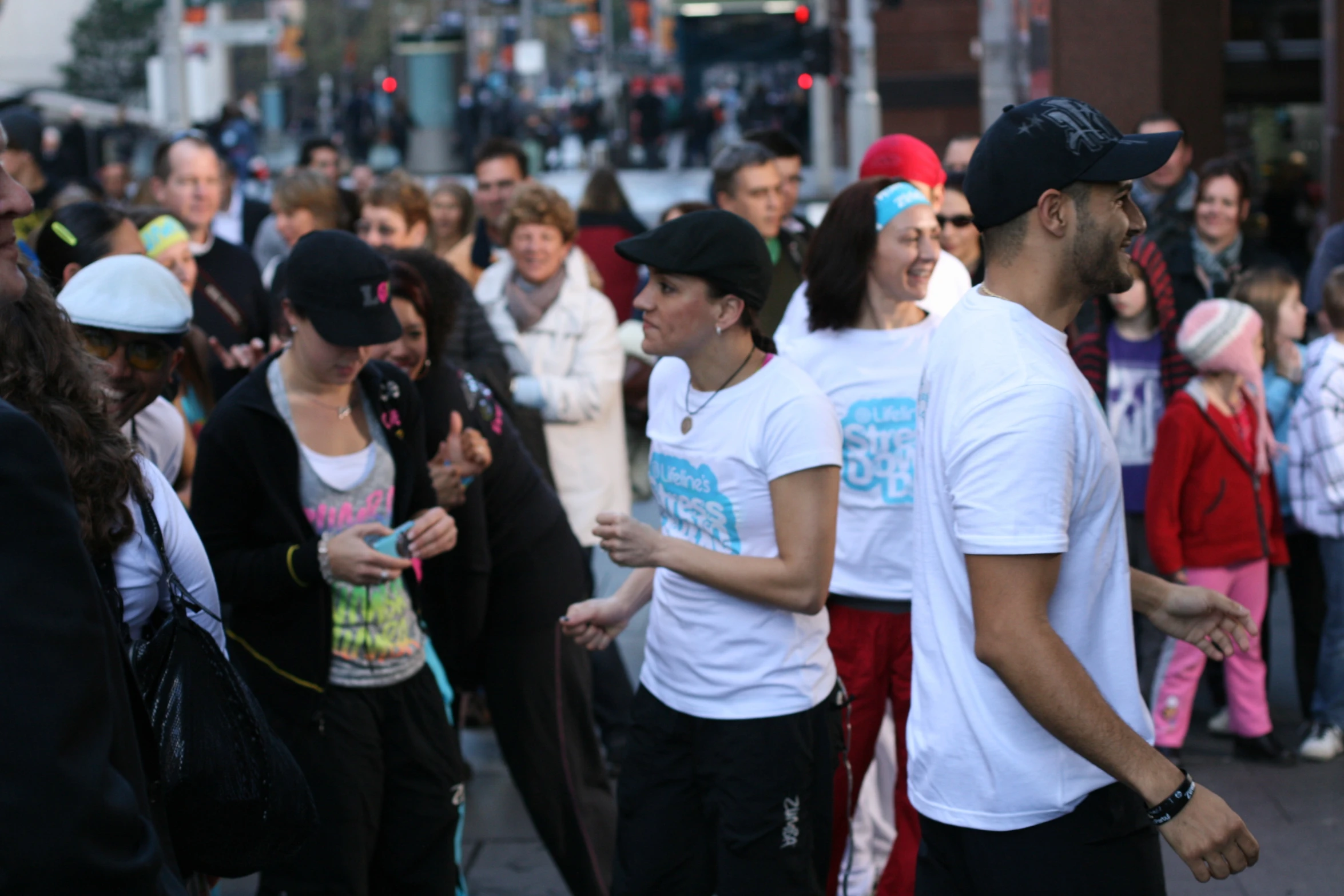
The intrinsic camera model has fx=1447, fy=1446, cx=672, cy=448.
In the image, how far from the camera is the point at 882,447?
3.89m

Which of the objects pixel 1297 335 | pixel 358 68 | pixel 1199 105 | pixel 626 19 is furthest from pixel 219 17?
pixel 1297 335

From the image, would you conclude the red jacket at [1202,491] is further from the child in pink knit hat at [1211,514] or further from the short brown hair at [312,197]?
the short brown hair at [312,197]

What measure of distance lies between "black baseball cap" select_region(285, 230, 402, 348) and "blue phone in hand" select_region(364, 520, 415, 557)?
451 mm

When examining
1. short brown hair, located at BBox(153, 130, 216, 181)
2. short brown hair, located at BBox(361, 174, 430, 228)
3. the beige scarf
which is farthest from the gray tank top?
short brown hair, located at BBox(153, 130, 216, 181)

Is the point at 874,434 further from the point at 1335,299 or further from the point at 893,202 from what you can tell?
the point at 1335,299

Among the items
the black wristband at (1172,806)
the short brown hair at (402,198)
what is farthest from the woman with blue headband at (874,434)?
the short brown hair at (402,198)

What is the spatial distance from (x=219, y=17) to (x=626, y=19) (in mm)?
27710

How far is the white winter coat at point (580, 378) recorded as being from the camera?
588 centimetres

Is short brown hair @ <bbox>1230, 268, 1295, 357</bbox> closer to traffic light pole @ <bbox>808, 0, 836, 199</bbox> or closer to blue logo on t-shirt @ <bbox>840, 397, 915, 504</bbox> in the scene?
blue logo on t-shirt @ <bbox>840, 397, 915, 504</bbox>

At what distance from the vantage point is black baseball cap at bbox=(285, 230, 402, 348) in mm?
3381

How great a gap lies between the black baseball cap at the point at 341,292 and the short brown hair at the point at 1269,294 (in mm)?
3916

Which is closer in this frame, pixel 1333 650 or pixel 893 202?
pixel 893 202

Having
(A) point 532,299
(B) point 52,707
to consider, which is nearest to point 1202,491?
(A) point 532,299

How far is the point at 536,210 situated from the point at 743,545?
3.04m
